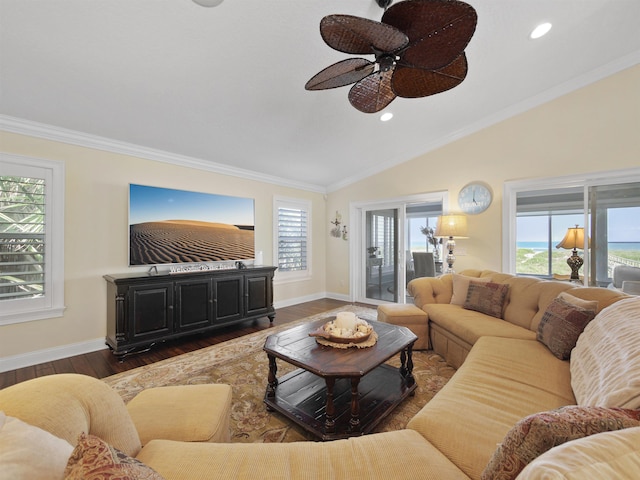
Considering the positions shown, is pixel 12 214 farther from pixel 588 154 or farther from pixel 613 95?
pixel 613 95

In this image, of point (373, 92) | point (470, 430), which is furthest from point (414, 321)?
point (373, 92)

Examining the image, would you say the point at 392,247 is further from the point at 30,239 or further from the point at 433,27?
the point at 30,239

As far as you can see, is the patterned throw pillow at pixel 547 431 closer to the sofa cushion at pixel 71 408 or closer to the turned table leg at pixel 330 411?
the turned table leg at pixel 330 411

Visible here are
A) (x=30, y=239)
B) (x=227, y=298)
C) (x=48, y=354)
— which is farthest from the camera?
(x=227, y=298)

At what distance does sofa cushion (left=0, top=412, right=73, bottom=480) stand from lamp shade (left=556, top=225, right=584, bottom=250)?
4.68 metres

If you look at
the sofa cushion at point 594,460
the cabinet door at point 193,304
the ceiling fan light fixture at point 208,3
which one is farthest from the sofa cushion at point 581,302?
the cabinet door at point 193,304

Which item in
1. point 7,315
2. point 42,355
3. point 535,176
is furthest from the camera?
point 535,176

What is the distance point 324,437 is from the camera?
1621mm

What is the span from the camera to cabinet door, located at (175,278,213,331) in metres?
3.27

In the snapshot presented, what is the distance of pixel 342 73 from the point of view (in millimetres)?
1719

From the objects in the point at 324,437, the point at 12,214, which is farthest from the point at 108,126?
the point at 324,437

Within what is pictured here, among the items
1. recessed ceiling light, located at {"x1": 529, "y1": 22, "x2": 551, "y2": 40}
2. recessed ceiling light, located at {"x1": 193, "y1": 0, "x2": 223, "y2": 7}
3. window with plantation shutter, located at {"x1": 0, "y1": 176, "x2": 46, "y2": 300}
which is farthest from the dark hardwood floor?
recessed ceiling light, located at {"x1": 529, "y1": 22, "x2": 551, "y2": 40}

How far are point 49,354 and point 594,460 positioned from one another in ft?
13.5

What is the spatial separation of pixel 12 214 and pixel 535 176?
5776 mm
